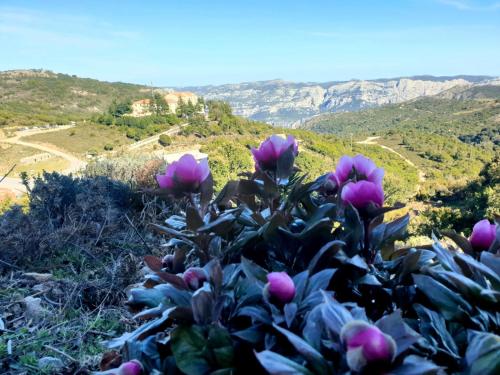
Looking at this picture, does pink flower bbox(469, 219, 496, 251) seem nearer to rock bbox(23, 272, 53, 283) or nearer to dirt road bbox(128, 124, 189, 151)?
rock bbox(23, 272, 53, 283)

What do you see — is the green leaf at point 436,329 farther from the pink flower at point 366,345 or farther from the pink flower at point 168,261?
the pink flower at point 168,261

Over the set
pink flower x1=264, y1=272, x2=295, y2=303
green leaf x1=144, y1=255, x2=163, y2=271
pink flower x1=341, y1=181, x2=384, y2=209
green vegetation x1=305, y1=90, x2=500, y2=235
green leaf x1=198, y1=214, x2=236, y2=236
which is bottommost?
green vegetation x1=305, y1=90, x2=500, y2=235

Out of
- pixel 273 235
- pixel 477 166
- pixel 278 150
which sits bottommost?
pixel 477 166

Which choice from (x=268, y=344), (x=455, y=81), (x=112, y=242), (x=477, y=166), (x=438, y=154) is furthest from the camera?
(x=455, y=81)

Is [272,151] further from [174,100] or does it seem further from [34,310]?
[174,100]

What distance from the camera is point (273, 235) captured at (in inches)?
29.4

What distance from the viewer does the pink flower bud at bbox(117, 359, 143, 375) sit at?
0.59 meters

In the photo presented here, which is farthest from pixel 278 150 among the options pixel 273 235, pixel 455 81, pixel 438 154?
pixel 455 81

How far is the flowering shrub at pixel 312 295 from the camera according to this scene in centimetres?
48

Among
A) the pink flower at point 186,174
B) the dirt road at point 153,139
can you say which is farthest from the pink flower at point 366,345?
the dirt road at point 153,139

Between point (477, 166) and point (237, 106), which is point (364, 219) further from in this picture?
point (237, 106)

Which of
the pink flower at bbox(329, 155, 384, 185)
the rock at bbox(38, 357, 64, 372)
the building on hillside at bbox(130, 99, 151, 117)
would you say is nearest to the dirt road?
the building on hillside at bbox(130, 99, 151, 117)

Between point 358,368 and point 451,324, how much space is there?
0.97ft

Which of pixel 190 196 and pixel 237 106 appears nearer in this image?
pixel 190 196
